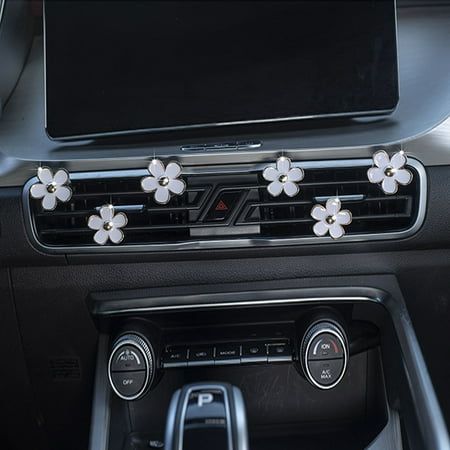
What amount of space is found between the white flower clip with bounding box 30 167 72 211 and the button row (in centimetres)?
46

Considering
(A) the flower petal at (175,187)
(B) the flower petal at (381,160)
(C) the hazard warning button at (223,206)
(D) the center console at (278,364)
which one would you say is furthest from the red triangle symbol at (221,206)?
(B) the flower petal at (381,160)

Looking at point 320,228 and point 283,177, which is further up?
point 283,177

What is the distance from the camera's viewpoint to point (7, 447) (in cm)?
Answer: 211

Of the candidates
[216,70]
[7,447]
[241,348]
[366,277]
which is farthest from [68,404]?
[216,70]

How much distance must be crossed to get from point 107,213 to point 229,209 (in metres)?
0.26

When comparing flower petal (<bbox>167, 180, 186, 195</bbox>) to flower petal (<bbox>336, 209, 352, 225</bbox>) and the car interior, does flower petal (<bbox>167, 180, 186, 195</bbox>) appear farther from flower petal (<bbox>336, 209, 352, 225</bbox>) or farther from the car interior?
flower petal (<bbox>336, 209, 352, 225</bbox>)

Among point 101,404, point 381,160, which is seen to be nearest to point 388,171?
point 381,160

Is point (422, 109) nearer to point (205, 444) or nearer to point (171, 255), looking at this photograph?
point (171, 255)

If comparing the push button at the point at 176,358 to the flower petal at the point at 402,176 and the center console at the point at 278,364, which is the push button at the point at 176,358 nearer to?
the center console at the point at 278,364

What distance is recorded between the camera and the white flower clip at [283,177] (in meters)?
1.55

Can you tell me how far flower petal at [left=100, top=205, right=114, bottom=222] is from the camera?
1608mm

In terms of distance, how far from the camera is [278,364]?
1.81 m

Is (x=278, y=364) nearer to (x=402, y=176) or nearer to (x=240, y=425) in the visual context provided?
(x=240, y=425)

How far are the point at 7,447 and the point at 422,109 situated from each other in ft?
4.57
